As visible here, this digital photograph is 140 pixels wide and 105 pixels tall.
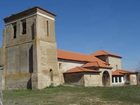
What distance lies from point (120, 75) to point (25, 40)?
81.3 ft

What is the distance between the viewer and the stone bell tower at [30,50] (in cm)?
3422

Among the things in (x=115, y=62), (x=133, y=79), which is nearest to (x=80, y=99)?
(x=133, y=79)

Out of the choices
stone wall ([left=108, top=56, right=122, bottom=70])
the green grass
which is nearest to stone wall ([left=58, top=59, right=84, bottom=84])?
stone wall ([left=108, top=56, right=122, bottom=70])

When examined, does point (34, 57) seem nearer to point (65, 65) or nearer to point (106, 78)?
point (65, 65)

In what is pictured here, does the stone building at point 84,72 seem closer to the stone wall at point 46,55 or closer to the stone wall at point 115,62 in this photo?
the stone wall at point 46,55

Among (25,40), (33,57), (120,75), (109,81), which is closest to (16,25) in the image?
(25,40)

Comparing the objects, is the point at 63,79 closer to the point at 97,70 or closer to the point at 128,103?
the point at 97,70

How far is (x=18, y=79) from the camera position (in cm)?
3609

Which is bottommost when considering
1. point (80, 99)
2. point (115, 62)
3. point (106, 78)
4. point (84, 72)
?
point (80, 99)

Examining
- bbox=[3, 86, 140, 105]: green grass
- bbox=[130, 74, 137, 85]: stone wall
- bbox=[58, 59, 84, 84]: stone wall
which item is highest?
bbox=[58, 59, 84, 84]: stone wall

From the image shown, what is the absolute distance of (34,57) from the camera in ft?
112

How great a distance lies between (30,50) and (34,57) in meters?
1.65

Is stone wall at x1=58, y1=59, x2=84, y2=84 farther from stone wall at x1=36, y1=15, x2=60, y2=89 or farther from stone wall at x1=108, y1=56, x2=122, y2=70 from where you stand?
stone wall at x1=108, y1=56, x2=122, y2=70

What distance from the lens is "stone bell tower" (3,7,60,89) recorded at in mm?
34219
